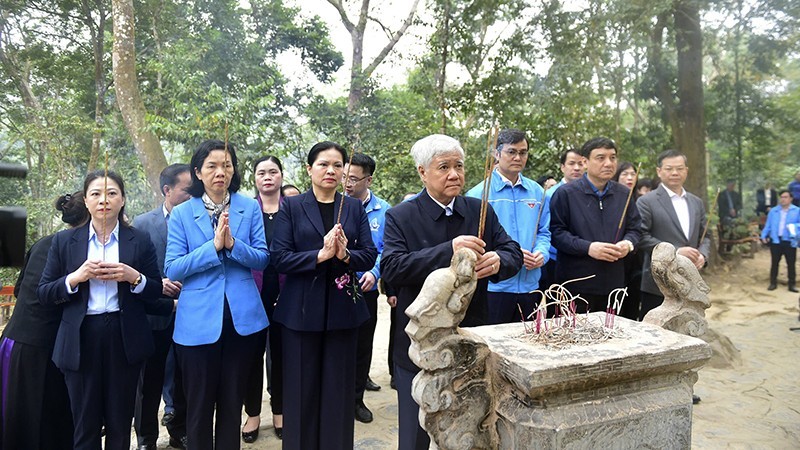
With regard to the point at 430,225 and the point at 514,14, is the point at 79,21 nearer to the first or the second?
the point at 514,14

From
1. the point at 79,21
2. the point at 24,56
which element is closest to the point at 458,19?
the point at 79,21

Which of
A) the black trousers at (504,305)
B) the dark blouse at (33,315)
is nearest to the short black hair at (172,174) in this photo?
the dark blouse at (33,315)

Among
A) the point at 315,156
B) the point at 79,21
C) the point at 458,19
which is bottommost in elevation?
the point at 315,156

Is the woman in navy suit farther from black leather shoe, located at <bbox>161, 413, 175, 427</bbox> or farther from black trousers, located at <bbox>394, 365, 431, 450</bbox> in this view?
black leather shoe, located at <bbox>161, 413, 175, 427</bbox>

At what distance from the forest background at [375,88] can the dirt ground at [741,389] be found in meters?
2.73

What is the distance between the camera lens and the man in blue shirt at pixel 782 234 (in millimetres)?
7746

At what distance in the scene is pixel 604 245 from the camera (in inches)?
118

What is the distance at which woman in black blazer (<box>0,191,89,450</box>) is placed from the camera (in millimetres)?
2518

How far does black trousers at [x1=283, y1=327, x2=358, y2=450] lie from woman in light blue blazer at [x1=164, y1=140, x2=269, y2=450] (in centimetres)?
26

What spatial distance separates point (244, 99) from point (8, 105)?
6379mm

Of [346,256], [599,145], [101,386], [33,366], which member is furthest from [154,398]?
[599,145]

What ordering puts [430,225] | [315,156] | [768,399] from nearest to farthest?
[430,225], [315,156], [768,399]

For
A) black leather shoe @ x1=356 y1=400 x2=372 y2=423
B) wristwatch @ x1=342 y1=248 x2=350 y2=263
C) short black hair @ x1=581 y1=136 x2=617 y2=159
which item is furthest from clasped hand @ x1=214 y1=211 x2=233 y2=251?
short black hair @ x1=581 y1=136 x2=617 y2=159

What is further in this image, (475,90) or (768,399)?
(475,90)
